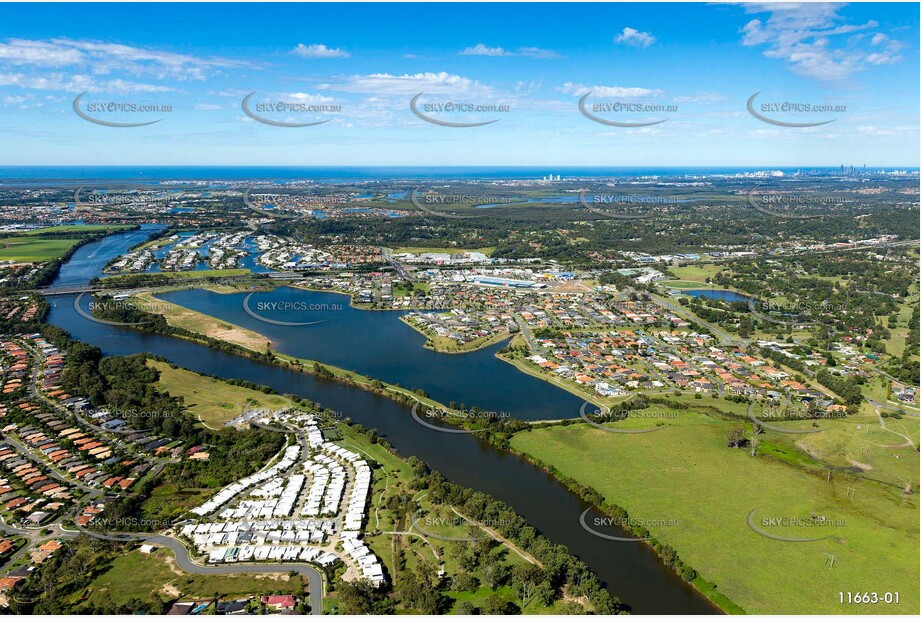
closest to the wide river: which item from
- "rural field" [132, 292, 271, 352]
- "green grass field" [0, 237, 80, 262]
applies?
"rural field" [132, 292, 271, 352]

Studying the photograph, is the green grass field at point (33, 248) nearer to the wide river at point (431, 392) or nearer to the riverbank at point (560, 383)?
the wide river at point (431, 392)

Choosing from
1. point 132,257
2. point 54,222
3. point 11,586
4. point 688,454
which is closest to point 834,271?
point 688,454

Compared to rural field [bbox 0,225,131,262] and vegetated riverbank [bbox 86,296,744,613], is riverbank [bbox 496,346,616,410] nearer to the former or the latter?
vegetated riverbank [bbox 86,296,744,613]

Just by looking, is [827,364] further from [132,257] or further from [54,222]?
[54,222]

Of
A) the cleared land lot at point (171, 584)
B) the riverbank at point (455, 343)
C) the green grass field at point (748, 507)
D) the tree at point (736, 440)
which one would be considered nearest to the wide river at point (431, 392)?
the riverbank at point (455, 343)

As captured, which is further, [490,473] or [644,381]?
[644,381]

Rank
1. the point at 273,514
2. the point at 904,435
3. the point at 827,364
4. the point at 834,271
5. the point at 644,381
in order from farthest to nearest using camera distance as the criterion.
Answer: the point at 834,271
the point at 827,364
the point at 644,381
the point at 904,435
the point at 273,514
